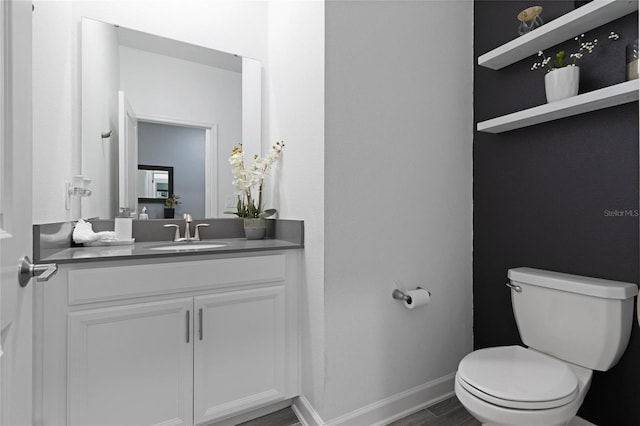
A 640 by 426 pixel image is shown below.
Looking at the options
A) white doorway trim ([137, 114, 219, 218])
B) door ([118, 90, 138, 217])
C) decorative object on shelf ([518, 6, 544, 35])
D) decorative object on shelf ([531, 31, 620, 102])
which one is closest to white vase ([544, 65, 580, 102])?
decorative object on shelf ([531, 31, 620, 102])

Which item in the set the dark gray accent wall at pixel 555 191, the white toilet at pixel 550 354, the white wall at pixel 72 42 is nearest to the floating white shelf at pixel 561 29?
the dark gray accent wall at pixel 555 191

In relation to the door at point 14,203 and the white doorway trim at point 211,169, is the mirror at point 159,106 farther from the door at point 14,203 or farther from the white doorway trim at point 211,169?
the door at point 14,203

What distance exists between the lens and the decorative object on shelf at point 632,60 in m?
1.27

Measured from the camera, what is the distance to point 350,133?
5.10 ft

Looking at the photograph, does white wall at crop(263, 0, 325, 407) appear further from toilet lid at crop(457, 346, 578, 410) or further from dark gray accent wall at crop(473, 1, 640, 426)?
dark gray accent wall at crop(473, 1, 640, 426)

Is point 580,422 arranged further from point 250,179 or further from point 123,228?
point 123,228

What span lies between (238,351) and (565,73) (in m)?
1.86

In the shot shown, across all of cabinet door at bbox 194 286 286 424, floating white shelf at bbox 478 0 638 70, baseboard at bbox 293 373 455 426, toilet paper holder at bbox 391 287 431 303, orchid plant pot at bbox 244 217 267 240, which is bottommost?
baseboard at bbox 293 373 455 426

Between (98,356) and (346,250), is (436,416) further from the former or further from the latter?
(98,356)

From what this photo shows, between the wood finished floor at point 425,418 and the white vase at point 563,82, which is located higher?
the white vase at point 563,82

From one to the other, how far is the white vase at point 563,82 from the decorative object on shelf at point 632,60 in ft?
0.52

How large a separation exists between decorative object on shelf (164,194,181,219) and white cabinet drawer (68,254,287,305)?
641mm

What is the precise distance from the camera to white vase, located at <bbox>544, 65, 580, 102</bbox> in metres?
1.41

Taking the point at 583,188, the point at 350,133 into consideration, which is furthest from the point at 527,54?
the point at 350,133
